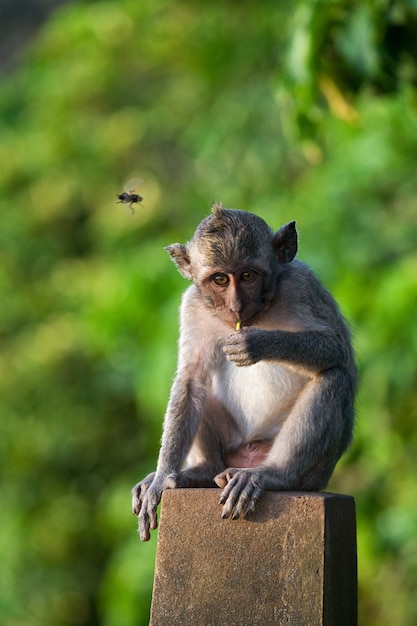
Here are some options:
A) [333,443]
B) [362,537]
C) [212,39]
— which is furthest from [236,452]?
[212,39]

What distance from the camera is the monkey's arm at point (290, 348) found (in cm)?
518

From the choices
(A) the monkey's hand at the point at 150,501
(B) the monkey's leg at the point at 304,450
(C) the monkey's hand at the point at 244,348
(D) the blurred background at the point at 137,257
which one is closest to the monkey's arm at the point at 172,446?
(A) the monkey's hand at the point at 150,501

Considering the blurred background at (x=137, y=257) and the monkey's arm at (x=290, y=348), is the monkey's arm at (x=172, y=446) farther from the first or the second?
the blurred background at (x=137, y=257)

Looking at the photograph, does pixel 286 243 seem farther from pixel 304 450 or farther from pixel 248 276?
pixel 304 450

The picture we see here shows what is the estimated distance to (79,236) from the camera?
1794cm

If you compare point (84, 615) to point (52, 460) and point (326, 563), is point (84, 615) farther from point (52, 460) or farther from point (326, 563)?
point (326, 563)

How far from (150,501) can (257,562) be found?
0.66 m

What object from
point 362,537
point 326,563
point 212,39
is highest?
point 212,39

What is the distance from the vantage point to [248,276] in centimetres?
535

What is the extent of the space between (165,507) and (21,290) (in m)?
12.0

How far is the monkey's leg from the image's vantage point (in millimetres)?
5082

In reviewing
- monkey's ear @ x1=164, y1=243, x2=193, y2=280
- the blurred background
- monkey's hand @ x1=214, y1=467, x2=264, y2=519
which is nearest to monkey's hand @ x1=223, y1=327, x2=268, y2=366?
monkey's hand @ x1=214, y1=467, x2=264, y2=519

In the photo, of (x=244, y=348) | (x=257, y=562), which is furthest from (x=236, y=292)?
(x=257, y=562)

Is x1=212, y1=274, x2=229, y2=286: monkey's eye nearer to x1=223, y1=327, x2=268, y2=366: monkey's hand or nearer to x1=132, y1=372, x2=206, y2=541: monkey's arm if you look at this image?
x1=223, y1=327, x2=268, y2=366: monkey's hand
